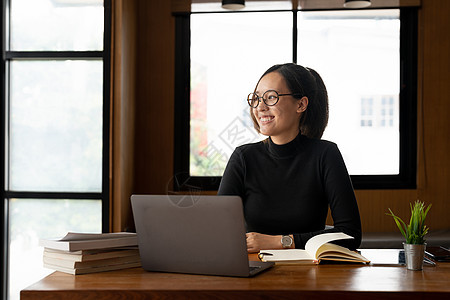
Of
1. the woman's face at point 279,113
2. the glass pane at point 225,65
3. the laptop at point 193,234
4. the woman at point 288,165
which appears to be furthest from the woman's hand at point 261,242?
the glass pane at point 225,65

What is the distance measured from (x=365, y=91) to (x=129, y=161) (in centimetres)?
182

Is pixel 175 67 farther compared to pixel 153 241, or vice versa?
pixel 175 67

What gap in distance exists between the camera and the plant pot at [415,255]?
4.56 ft

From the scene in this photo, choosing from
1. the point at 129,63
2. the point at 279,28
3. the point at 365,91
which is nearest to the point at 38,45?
the point at 129,63

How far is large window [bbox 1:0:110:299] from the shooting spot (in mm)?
3402

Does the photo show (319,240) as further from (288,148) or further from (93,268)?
(93,268)

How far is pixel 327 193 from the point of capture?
76.8 inches

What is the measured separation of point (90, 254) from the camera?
1.38m

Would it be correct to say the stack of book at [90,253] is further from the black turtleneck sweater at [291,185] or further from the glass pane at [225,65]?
the glass pane at [225,65]

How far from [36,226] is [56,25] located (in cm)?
134

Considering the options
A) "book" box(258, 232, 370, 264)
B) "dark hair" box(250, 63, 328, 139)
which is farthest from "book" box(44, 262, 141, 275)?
"dark hair" box(250, 63, 328, 139)

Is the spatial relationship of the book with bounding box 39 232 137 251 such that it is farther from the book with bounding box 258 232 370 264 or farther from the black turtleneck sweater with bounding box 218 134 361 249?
the black turtleneck sweater with bounding box 218 134 361 249

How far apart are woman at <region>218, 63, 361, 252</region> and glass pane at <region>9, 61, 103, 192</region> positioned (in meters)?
1.58

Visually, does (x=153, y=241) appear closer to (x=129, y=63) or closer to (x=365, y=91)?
(x=129, y=63)
